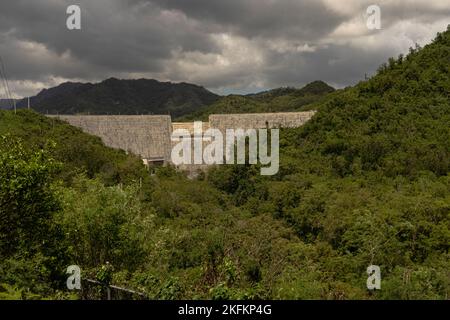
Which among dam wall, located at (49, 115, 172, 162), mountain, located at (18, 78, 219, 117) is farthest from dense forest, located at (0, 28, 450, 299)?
mountain, located at (18, 78, 219, 117)

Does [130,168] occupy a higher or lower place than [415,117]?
lower

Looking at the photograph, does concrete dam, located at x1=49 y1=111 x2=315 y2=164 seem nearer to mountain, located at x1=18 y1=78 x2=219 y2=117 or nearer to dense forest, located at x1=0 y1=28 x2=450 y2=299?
dense forest, located at x1=0 y1=28 x2=450 y2=299

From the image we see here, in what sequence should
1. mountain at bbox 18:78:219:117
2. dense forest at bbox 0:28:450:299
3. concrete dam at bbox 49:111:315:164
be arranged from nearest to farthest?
1. dense forest at bbox 0:28:450:299
2. concrete dam at bbox 49:111:315:164
3. mountain at bbox 18:78:219:117

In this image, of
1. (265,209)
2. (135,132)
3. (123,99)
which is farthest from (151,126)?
(123,99)

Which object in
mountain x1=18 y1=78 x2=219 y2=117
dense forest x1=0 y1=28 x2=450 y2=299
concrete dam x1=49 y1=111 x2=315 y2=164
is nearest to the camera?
dense forest x1=0 y1=28 x2=450 y2=299

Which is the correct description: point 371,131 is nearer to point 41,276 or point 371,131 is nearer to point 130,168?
point 130,168
